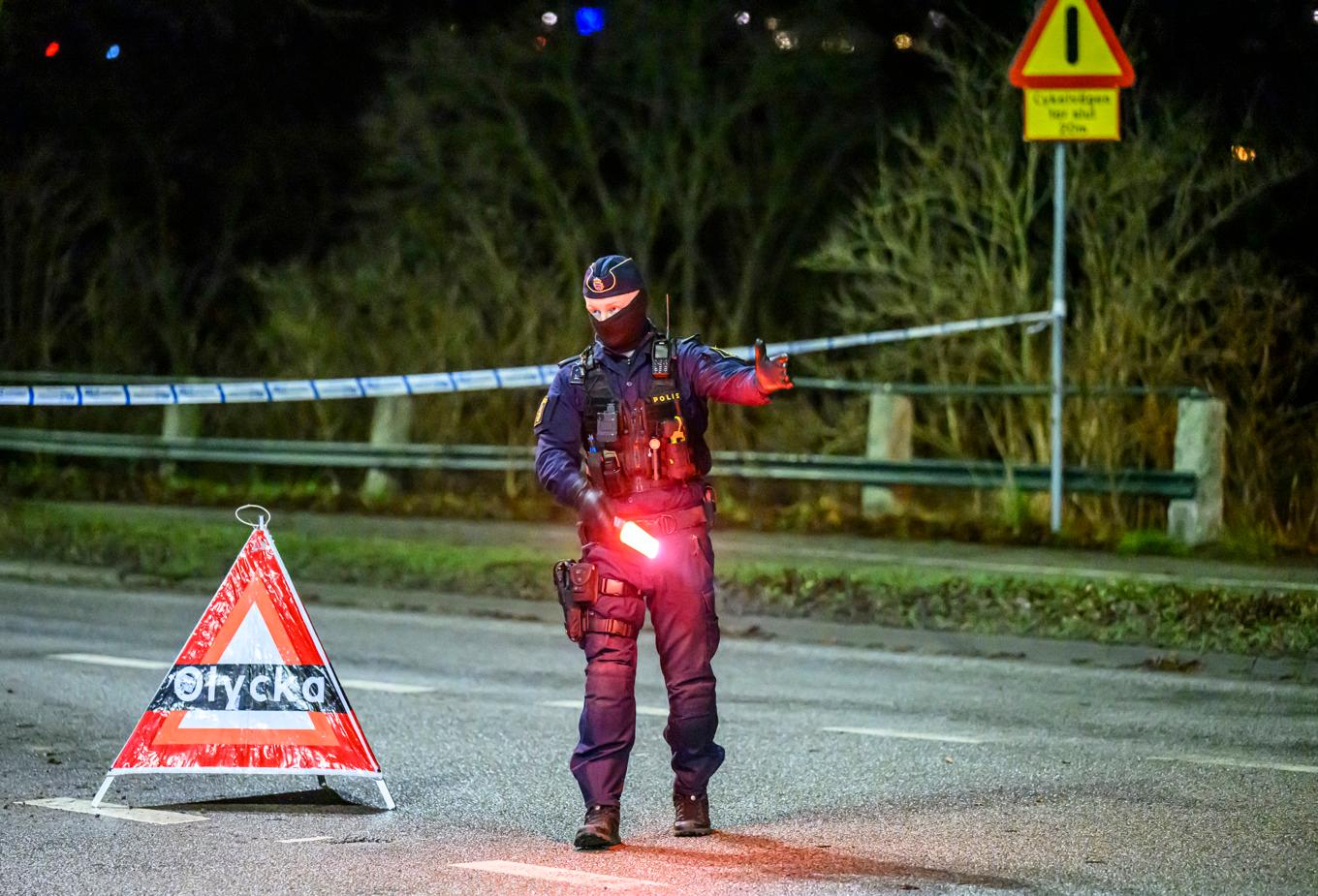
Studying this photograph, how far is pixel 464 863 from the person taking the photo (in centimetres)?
634

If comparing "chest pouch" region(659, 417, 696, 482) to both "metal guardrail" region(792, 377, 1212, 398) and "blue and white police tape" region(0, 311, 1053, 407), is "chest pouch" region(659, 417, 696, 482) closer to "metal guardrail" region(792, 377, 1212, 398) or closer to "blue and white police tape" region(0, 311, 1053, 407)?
"blue and white police tape" region(0, 311, 1053, 407)

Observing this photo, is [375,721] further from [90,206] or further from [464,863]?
[90,206]

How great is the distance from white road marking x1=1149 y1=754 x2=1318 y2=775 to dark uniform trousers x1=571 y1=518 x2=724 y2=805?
2244 mm

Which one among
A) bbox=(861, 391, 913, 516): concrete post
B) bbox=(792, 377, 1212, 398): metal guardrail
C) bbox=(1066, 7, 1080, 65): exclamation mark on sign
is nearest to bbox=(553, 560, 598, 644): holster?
bbox=(1066, 7, 1080, 65): exclamation mark on sign

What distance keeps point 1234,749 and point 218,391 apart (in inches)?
384

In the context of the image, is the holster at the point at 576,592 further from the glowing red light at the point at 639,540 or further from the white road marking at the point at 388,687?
the white road marking at the point at 388,687

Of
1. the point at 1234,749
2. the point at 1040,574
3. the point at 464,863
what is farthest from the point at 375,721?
the point at 1040,574

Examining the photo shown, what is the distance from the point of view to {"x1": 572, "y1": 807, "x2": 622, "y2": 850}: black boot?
6.50 meters

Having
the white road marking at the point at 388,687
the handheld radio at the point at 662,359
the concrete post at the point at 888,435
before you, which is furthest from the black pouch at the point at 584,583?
the concrete post at the point at 888,435

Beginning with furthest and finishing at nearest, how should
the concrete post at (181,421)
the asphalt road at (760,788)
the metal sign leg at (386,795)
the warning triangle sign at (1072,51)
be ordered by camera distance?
the concrete post at (181,421)
the warning triangle sign at (1072,51)
the metal sign leg at (386,795)
the asphalt road at (760,788)

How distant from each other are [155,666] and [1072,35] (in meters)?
7.04

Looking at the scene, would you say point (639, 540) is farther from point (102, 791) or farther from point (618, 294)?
point (102, 791)

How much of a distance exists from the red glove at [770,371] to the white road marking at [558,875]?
147 centimetres

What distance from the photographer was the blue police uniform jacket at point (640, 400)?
6.55 metres
